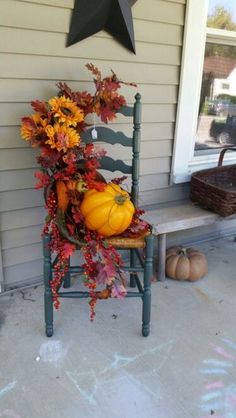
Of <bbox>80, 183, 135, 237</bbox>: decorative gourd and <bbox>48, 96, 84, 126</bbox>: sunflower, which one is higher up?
<bbox>48, 96, 84, 126</bbox>: sunflower

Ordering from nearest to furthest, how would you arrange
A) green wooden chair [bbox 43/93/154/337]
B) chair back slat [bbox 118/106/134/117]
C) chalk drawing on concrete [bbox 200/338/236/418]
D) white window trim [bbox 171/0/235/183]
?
chalk drawing on concrete [bbox 200/338/236/418] < green wooden chair [bbox 43/93/154/337] < chair back slat [bbox 118/106/134/117] < white window trim [bbox 171/0/235/183]

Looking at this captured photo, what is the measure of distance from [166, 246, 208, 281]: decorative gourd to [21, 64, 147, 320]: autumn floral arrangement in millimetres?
668

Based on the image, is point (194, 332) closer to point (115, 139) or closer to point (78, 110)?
point (115, 139)

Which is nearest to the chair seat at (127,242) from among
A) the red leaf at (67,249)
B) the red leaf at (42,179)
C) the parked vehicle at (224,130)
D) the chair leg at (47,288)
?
the red leaf at (67,249)

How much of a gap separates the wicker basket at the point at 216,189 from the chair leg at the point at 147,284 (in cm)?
77

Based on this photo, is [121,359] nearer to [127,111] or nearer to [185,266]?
[185,266]

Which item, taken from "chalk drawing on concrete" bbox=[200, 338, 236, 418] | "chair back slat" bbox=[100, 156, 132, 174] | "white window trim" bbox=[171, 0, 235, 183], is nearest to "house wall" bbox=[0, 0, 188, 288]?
"white window trim" bbox=[171, 0, 235, 183]

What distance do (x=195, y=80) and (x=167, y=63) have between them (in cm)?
23

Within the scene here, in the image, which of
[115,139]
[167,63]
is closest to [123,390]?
[115,139]

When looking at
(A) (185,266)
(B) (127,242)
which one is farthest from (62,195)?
(A) (185,266)

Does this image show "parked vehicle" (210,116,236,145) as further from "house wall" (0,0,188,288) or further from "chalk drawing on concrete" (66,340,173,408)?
"chalk drawing on concrete" (66,340,173,408)

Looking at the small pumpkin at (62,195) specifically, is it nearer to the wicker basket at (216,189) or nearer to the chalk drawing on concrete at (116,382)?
the chalk drawing on concrete at (116,382)

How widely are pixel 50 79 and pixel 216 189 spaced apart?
1.16 metres

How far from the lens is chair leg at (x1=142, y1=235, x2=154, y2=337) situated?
1634 millimetres
